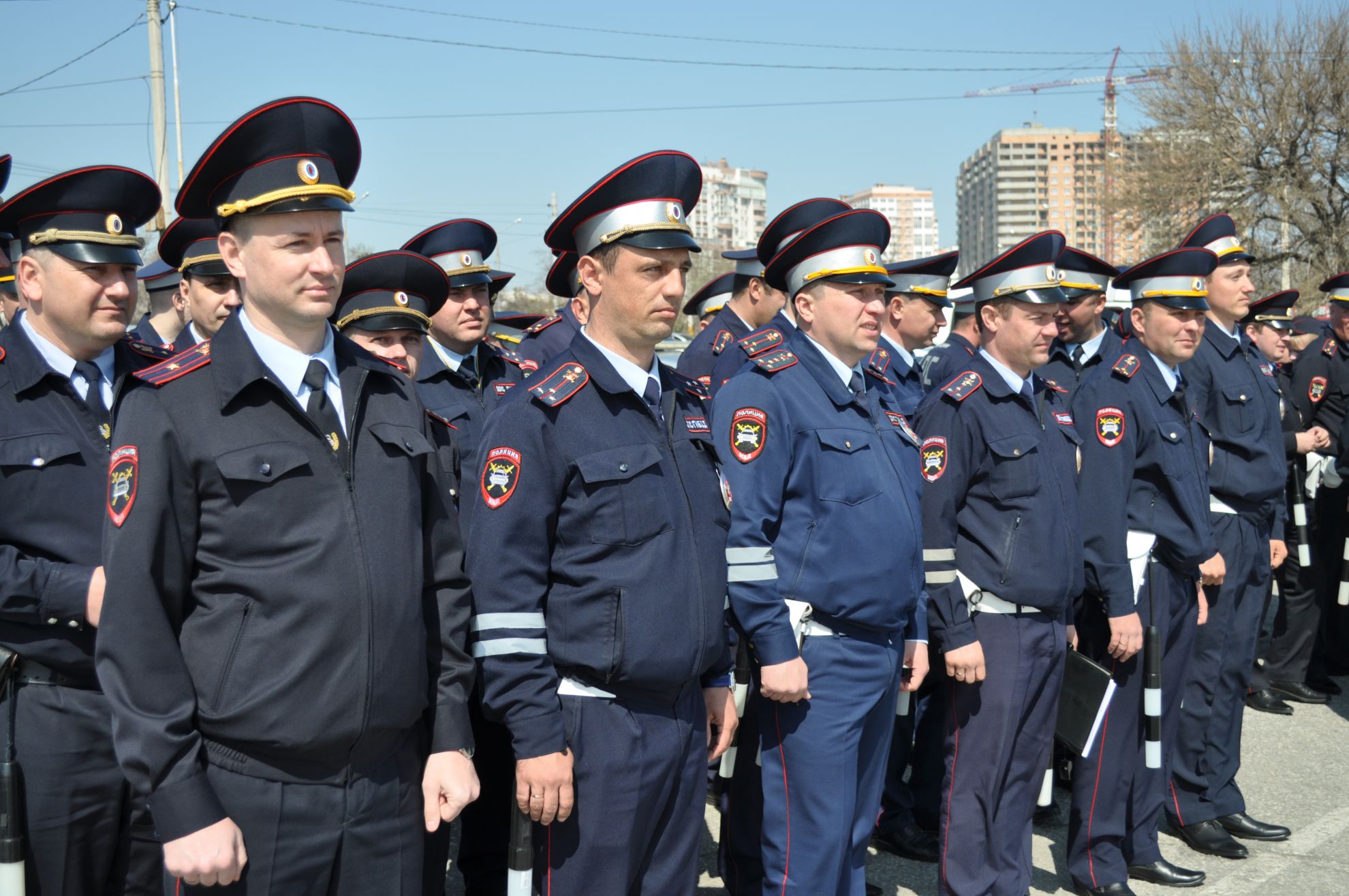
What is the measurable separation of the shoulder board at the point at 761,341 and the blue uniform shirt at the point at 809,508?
0.43m

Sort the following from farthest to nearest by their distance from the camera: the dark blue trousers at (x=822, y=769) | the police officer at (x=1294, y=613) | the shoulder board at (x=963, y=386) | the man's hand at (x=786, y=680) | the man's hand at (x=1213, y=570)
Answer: the police officer at (x=1294, y=613) < the man's hand at (x=1213, y=570) < the shoulder board at (x=963, y=386) < the dark blue trousers at (x=822, y=769) < the man's hand at (x=786, y=680)

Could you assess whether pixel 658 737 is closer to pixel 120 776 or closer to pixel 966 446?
pixel 120 776

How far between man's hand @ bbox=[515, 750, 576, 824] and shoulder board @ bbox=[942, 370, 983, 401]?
81.6 inches

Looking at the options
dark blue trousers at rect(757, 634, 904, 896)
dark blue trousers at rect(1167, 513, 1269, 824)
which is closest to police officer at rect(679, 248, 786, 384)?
dark blue trousers at rect(1167, 513, 1269, 824)

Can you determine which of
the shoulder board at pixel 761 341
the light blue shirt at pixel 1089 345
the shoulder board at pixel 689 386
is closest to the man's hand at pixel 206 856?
the shoulder board at pixel 689 386

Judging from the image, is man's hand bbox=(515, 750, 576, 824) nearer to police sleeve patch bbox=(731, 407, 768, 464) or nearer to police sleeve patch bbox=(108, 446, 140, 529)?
police sleeve patch bbox=(108, 446, 140, 529)

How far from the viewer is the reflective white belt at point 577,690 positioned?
272cm

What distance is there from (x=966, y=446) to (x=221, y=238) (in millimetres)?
2560

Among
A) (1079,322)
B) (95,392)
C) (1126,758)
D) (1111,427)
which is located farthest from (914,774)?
(95,392)

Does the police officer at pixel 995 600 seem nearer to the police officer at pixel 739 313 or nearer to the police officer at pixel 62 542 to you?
the police officer at pixel 62 542

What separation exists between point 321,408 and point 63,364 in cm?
127

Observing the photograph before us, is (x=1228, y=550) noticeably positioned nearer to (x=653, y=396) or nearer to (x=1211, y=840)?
(x=1211, y=840)

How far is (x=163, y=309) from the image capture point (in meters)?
5.71

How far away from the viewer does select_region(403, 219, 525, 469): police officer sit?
4852mm
